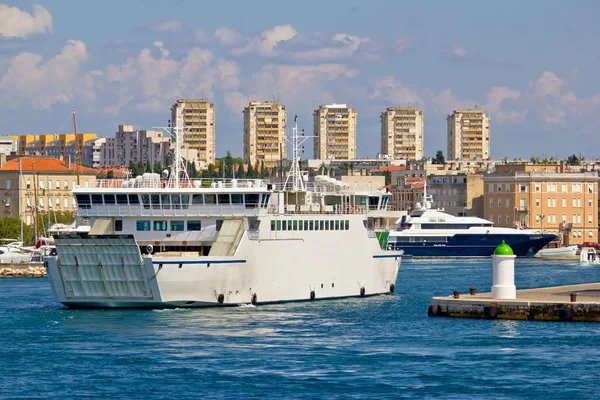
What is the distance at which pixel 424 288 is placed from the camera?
78062 millimetres

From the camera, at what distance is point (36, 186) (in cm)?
14875

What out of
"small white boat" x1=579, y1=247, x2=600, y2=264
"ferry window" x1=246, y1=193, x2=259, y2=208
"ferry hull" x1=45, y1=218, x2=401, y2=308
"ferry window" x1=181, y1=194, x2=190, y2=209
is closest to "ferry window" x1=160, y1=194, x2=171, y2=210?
"ferry window" x1=181, y1=194, x2=190, y2=209

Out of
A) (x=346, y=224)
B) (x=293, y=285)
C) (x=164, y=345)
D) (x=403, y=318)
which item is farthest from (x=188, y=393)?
(x=346, y=224)

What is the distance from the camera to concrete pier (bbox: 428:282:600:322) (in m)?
51.7

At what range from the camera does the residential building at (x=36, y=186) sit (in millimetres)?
149625

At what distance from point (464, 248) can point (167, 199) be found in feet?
260

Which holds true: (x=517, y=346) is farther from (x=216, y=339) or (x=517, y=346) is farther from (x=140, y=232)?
(x=140, y=232)

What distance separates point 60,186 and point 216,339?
10668cm

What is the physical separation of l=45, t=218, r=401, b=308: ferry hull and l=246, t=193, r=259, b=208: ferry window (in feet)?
4.57

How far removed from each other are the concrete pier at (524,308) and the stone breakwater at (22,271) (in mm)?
47742

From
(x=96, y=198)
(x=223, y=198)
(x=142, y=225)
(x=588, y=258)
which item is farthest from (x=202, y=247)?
(x=588, y=258)

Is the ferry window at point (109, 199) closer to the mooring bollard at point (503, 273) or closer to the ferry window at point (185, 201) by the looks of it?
the ferry window at point (185, 201)

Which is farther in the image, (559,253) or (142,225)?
(559,253)

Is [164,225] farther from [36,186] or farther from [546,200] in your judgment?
[546,200]
